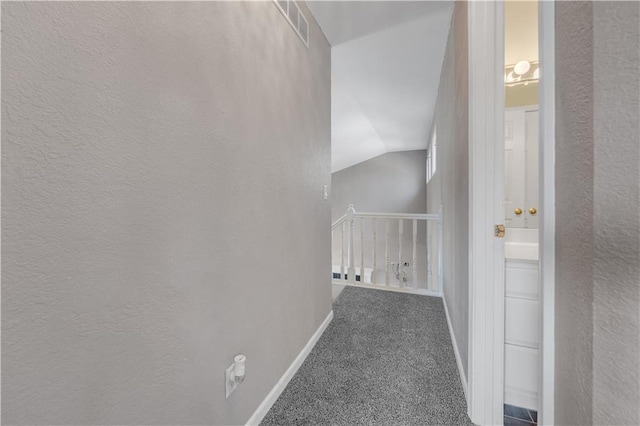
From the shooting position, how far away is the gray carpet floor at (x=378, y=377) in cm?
129

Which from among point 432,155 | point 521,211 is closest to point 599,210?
point 521,211

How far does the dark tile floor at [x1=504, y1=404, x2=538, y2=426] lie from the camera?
1.26m

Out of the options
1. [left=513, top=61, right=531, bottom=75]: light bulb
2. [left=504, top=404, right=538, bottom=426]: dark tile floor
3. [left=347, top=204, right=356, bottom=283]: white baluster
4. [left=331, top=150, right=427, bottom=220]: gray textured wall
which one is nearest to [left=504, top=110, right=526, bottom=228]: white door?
[left=513, top=61, right=531, bottom=75]: light bulb

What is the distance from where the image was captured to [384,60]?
2498 millimetres

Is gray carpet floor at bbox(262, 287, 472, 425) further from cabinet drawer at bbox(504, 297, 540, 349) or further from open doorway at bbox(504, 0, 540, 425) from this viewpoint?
cabinet drawer at bbox(504, 297, 540, 349)

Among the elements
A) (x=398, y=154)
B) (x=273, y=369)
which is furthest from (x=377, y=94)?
(x=398, y=154)

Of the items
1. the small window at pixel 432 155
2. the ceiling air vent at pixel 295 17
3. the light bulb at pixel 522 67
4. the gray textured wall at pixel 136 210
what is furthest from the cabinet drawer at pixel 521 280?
the small window at pixel 432 155

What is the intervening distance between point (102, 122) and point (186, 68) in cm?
35

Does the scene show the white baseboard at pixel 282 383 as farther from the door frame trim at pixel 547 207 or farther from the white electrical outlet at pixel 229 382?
the door frame trim at pixel 547 207

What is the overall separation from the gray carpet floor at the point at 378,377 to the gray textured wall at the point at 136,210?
0.27 metres

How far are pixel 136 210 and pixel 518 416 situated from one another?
75.1 inches

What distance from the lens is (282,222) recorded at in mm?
1479

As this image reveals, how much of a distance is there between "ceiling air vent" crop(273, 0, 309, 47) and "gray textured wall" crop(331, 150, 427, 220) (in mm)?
5478

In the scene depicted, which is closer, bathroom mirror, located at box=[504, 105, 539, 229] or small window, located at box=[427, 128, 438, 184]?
bathroom mirror, located at box=[504, 105, 539, 229]
